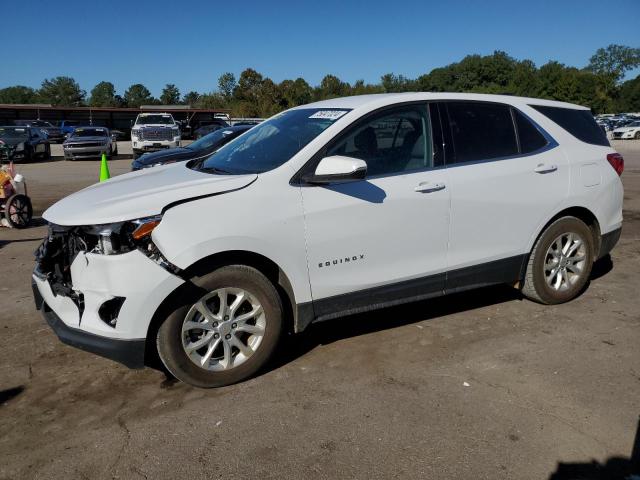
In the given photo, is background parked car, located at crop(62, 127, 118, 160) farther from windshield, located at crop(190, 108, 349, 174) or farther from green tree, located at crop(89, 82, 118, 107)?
green tree, located at crop(89, 82, 118, 107)

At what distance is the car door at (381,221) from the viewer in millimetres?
3674

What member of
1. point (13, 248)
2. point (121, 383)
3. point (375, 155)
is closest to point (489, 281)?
point (375, 155)

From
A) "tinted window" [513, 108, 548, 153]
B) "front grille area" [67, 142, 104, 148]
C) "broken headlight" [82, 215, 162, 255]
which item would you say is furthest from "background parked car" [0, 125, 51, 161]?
"tinted window" [513, 108, 548, 153]

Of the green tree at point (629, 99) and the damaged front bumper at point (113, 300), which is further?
the green tree at point (629, 99)

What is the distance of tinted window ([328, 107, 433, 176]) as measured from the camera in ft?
12.9

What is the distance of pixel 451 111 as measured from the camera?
4293 mm

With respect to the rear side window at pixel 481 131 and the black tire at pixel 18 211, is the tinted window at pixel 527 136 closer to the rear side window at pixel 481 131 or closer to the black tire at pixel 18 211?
the rear side window at pixel 481 131

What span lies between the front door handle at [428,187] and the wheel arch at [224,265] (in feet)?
3.85

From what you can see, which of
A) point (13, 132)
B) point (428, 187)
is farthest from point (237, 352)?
point (13, 132)

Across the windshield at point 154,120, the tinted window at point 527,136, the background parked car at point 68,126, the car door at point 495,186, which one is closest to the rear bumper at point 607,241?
the car door at point 495,186

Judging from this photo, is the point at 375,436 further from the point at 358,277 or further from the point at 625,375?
the point at 625,375

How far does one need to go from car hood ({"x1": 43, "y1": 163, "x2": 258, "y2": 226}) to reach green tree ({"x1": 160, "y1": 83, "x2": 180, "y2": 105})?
129928mm

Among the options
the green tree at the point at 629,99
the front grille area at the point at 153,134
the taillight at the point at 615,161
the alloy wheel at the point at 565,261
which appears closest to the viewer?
the alloy wheel at the point at 565,261

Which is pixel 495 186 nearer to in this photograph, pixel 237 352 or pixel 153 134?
pixel 237 352
